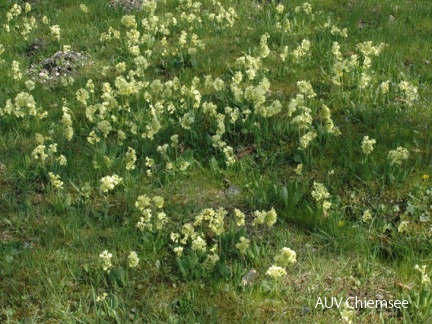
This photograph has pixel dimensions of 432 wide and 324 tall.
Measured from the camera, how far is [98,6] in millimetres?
8289

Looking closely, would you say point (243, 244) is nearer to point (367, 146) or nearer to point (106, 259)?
point (106, 259)

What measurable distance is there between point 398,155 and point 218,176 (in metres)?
1.46

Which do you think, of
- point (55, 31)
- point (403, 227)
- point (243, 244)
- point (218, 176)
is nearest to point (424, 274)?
point (403, 227)

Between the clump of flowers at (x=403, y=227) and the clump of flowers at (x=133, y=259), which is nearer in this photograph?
the clump of flowers at (x=133, y=259)

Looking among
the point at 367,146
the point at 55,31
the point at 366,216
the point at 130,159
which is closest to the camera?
the point at 366,216

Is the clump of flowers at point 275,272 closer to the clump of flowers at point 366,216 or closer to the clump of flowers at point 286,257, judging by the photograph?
the clump of flowers at point 286,257

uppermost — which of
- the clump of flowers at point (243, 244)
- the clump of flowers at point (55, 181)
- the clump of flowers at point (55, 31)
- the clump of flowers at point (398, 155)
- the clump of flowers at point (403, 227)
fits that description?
the clump of flowers at point (55, 31)

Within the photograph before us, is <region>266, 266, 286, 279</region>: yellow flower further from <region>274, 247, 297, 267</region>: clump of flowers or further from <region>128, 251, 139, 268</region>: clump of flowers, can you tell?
<region>128, 251, 139, 268</region>: clump of flowers

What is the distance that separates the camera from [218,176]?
4.79m

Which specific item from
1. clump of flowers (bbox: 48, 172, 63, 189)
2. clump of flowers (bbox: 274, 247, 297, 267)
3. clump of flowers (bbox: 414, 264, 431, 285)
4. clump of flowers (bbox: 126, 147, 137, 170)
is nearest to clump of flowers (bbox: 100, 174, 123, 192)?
clump of flowers (bbox: 126, 147, 137, 170)

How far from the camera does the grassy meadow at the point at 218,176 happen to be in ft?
12.0

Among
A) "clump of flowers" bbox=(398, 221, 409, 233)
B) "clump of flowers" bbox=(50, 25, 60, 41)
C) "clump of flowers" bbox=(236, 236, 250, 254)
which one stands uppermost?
"clump of flowers" bbox=(50, 25, 60, 41)

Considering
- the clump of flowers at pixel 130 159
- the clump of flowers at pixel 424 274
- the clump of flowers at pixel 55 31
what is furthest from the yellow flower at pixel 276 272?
the clump of flowers at pixel 55 31

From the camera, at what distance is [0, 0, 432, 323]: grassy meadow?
12.0 feet
